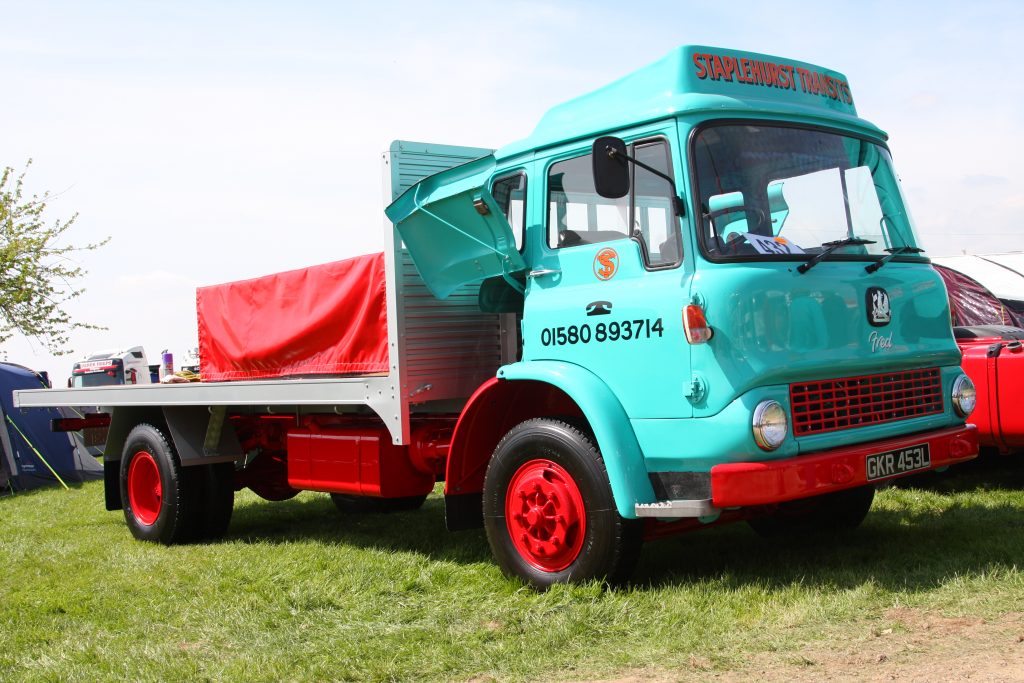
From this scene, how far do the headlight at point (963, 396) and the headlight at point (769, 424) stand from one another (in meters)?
1.52

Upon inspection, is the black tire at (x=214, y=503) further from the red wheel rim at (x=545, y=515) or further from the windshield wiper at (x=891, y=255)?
the windshield wiper at (x=891, y=255)

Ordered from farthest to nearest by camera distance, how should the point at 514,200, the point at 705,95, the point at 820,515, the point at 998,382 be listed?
the point at 998,382
the point at 820,515
the point at 514,200
the point at 705,95

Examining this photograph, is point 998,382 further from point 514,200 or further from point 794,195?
point 514,200

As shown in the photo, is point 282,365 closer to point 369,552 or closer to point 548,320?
point 369,552

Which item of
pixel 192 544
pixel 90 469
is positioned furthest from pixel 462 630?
pixel 90 469

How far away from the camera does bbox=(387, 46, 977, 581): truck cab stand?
4.89 meters

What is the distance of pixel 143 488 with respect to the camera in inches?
352

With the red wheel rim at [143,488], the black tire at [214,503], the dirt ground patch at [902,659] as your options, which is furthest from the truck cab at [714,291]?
the red wheel rim at [143,488]

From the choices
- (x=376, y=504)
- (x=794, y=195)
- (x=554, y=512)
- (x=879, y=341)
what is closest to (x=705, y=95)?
(x=794, y=195)

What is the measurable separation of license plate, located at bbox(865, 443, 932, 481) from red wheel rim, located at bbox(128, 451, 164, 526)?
6.03 metres

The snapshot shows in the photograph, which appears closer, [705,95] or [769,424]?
[769,424]

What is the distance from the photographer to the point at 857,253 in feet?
18.1

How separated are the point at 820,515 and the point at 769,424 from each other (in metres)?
2.24

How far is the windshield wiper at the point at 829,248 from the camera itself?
5.10 meters
